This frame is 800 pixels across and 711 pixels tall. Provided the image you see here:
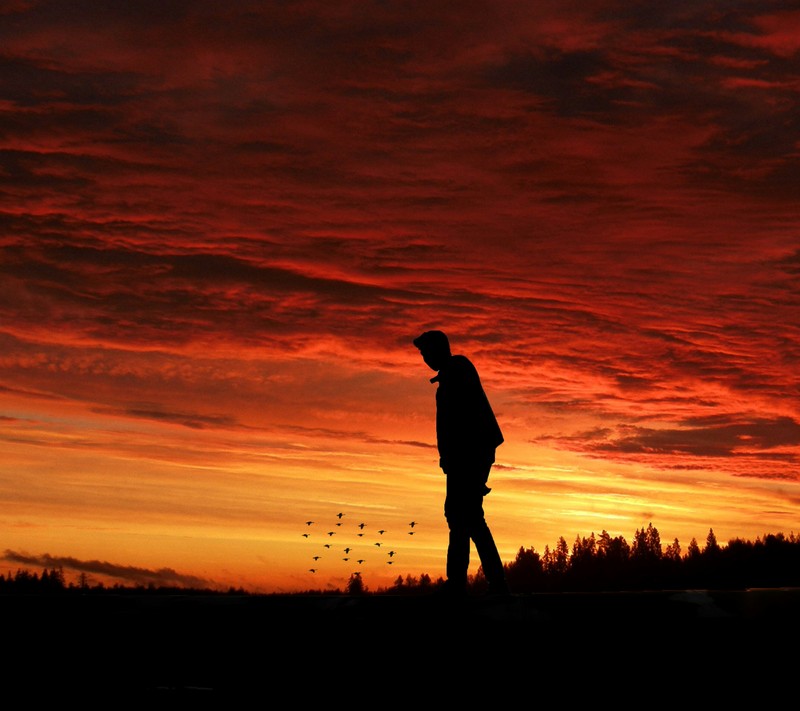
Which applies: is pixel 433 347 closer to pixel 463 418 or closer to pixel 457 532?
pixel 463 418

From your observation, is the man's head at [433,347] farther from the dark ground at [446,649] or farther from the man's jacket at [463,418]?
the dark ground at [446,649]

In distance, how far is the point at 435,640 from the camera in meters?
8.95

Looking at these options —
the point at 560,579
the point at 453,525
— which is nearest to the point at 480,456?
the point at 453,525

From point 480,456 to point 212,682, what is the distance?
3754 millimetres

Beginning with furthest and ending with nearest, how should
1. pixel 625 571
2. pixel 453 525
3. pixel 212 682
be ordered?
1. pixel 625 571
2. pixel 453 525
3. pixel 212 682

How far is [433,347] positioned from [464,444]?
1.13m

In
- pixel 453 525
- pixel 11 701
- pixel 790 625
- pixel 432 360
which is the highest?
pixel 432 360

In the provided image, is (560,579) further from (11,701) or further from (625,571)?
(11,701)

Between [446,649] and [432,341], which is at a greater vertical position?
[432,341]

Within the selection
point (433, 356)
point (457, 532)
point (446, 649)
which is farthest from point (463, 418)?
point (446, 649)

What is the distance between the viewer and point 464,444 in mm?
11266

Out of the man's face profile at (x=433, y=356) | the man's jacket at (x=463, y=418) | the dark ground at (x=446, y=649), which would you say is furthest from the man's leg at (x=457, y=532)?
the dark ground at (x=446, y=649)

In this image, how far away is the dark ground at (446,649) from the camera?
8703mm

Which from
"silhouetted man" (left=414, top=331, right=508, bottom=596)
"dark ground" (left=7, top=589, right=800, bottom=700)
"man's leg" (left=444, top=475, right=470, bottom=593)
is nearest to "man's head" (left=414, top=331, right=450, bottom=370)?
"silhouetted man" (left=414, top=331, right=508, bottom=596)
